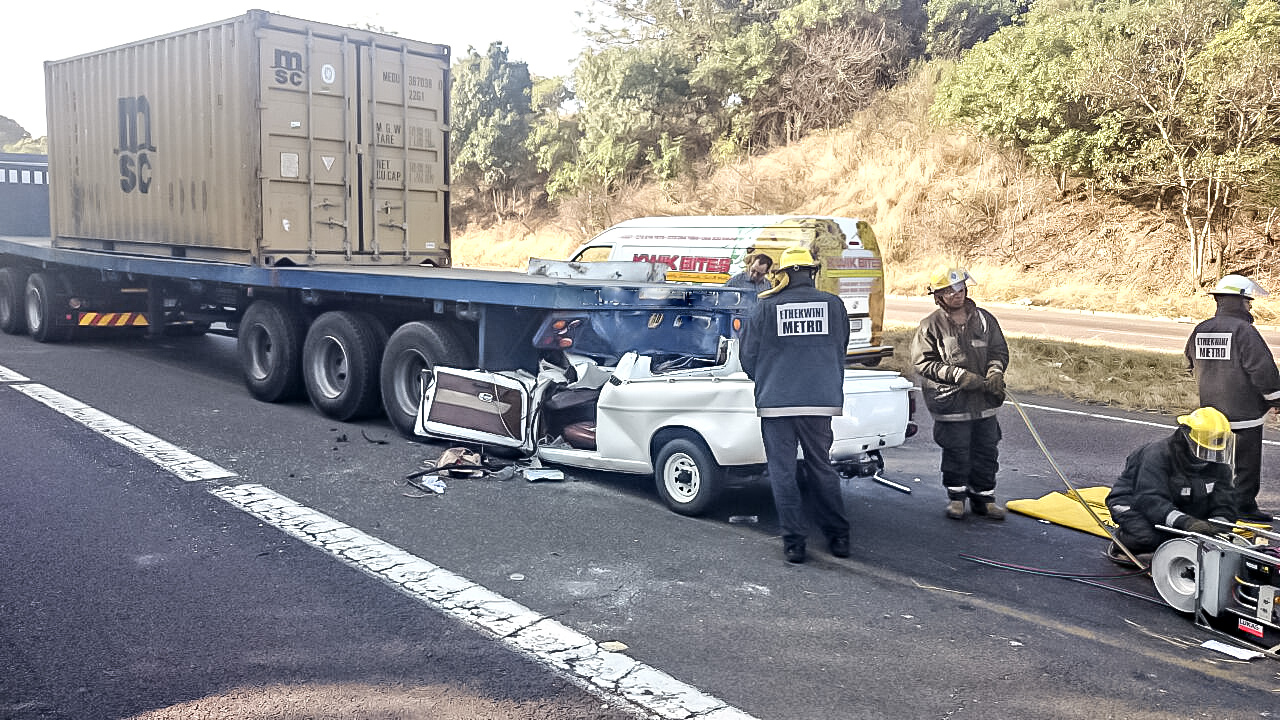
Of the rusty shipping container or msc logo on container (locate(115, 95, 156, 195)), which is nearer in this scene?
the rusty shipping container

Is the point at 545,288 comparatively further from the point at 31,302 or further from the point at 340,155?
the point at 31,302

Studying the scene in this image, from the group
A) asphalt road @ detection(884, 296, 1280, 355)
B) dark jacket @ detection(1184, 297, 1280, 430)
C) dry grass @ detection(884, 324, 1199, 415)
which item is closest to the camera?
dark jacket @ detection(1184, 297, 1280, 430)

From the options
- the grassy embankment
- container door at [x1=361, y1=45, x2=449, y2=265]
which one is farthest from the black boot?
the grassy embankment

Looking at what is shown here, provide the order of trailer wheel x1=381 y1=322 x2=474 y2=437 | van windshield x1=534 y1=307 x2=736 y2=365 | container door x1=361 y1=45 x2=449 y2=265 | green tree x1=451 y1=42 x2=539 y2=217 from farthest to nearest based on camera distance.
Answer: green tree x1=451 y1=42 x2=539 y2=217
container door x1=361 y1=45 x2=449 y2=265
trailer wheel x1=381 y1=322 x2=474 y2=437
van windshield x1=534 y1=307 x2=736 y2=365

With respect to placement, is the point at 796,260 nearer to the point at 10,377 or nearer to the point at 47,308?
the point at 10,377

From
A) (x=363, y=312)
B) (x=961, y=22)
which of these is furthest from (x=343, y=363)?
(x=961, y=22)

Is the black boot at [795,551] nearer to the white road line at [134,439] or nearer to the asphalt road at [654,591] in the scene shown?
the asphalt road at [654,591]

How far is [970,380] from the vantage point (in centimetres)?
642

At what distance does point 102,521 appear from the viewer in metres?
5.94

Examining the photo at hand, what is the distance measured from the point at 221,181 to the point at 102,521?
17.7 ft

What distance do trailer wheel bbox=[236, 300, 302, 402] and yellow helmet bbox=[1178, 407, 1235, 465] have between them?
23.6ft

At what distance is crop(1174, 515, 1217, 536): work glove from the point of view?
4.92 meters

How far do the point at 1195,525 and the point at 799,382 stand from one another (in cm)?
196

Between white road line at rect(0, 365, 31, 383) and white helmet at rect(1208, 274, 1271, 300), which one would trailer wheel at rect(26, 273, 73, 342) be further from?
white helmet at rect(1208, 274, 1271, 300)
